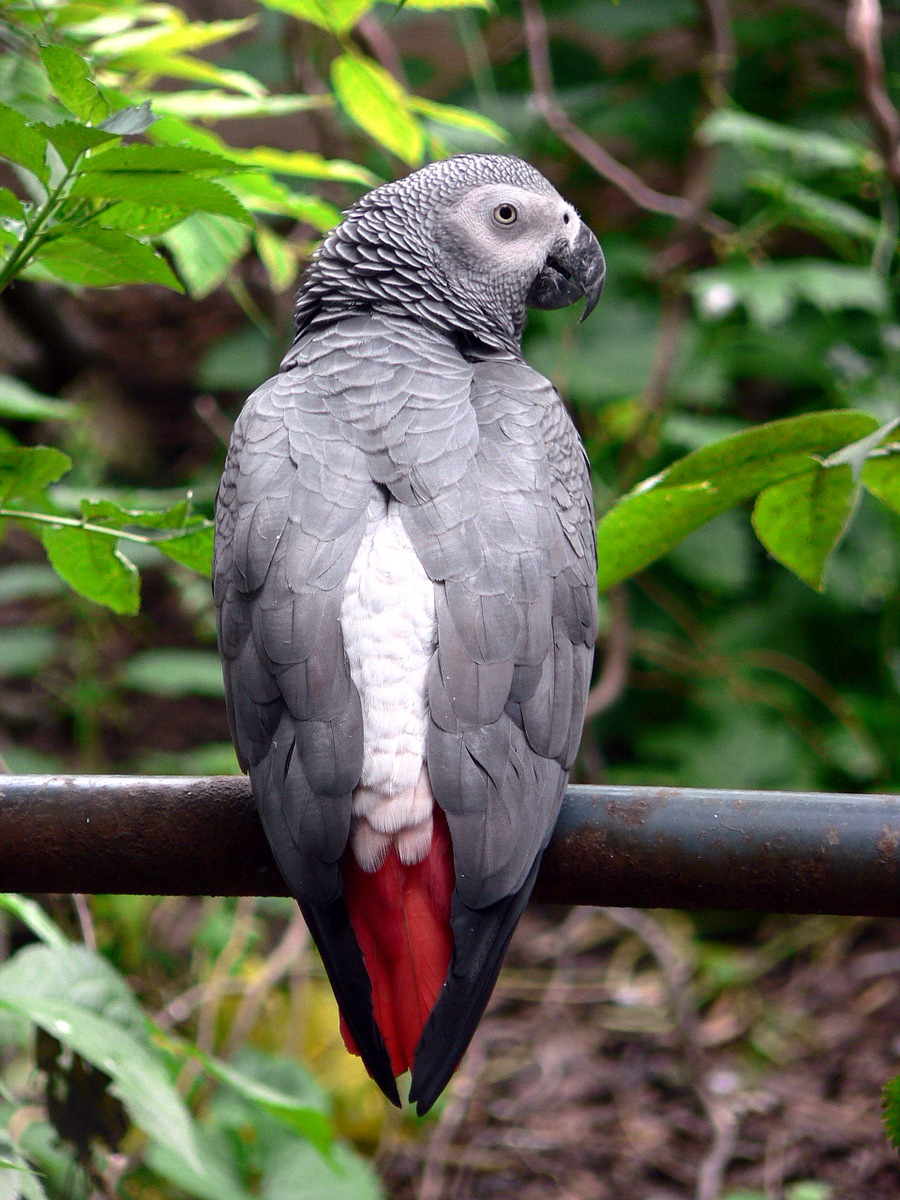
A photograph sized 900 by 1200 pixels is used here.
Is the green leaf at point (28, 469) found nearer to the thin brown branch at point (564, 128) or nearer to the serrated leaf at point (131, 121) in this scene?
the serrated leaf at point (131, 121)

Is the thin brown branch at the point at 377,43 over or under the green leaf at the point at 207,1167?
over

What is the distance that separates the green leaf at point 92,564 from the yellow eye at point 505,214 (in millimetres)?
571

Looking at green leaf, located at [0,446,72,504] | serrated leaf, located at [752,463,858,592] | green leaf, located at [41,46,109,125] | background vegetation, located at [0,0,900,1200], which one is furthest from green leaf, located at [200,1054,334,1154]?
green leaf, located at [41,46,109,125]

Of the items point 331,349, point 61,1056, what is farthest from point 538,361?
point 61,1056

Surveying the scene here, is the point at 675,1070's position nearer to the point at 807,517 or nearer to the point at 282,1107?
the point at 282,1107

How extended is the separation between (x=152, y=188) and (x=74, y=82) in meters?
0.07

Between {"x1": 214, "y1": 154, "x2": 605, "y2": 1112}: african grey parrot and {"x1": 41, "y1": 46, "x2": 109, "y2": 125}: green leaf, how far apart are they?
30cm

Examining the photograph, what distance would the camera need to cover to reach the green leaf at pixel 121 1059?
0.79 metres

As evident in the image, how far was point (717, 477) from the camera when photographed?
692mm

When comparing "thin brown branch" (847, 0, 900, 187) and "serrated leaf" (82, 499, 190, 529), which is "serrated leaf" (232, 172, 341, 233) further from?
"thin brown branch" (847, 0, 900, 187)

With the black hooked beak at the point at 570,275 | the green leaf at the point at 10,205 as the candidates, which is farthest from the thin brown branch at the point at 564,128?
the green leaf at the point at 10,205

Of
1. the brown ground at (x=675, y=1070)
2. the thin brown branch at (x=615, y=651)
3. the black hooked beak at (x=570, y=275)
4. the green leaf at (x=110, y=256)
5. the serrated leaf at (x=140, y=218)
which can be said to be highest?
the serrated leaf at (x=140, y=218)

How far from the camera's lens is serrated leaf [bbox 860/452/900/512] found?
2.30ft

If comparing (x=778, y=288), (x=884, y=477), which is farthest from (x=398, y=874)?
(x=778, y=288)
